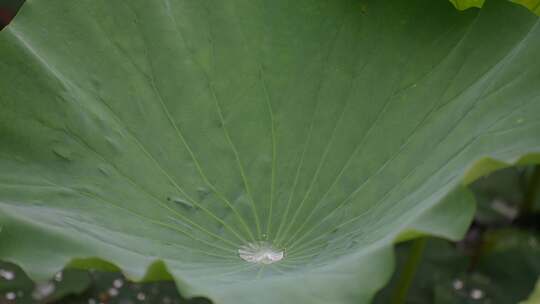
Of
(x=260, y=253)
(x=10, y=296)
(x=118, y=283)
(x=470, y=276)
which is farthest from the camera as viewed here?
(x=470, y=276)

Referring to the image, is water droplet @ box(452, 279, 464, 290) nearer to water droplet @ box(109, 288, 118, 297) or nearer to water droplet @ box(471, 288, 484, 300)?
water droplet @ box(471, 288, 484, 300)

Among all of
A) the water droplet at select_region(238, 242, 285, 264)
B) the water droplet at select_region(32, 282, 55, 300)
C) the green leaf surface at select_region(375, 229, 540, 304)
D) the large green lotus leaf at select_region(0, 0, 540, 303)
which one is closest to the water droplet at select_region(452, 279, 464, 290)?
the green leaf surface at select_region(375, 229, 540, 304)

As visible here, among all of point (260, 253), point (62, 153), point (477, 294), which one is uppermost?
point (62, 153)

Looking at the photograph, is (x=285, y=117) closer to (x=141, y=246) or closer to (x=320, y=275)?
(x=141, y=246)

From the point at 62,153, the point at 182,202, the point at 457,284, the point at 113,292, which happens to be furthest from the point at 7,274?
the point at 457,284

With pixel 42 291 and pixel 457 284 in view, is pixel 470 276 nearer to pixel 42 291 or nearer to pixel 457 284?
pixel 457 284

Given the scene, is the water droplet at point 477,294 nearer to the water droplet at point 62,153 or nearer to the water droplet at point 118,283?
the water droplet at point 118,283
